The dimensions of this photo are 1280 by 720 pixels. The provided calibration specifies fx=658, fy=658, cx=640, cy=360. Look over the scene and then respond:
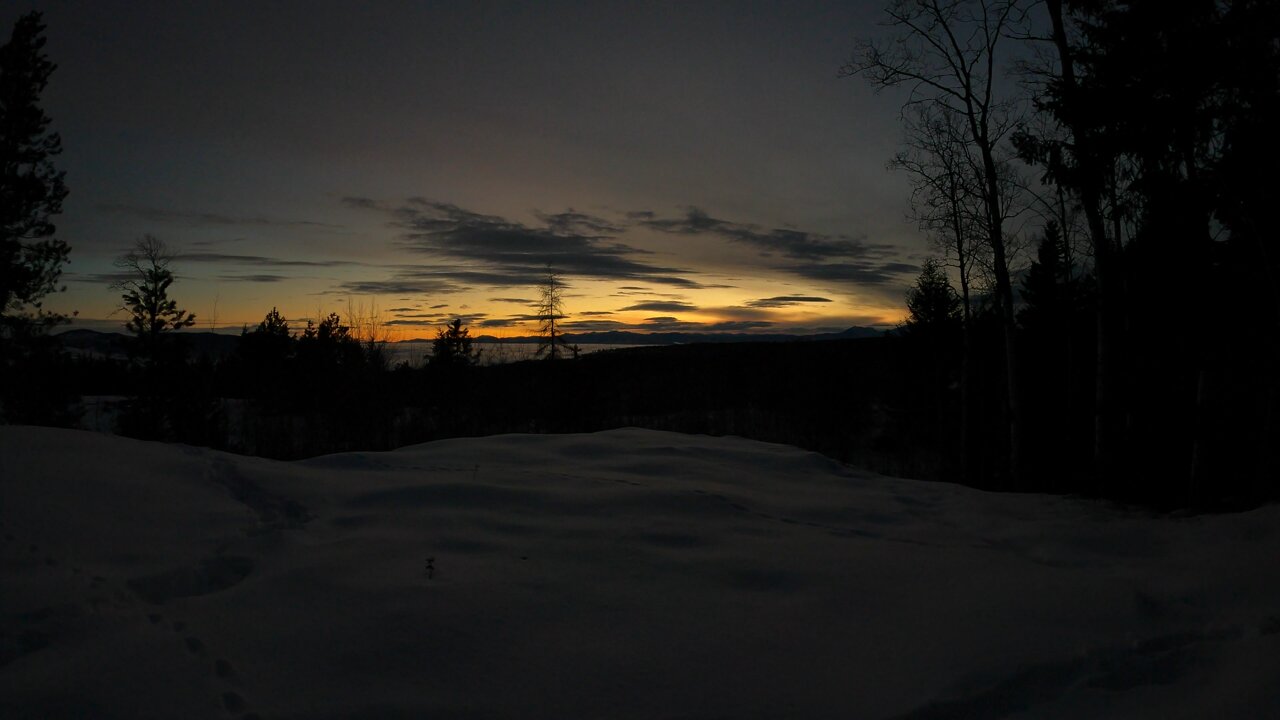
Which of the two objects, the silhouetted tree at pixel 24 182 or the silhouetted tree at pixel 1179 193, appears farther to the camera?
the silhouetted tree at pixel 24 182

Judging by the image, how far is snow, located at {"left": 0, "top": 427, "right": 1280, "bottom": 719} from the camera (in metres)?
2.97

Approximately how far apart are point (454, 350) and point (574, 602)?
3604 centimetres

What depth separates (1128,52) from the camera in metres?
9.00

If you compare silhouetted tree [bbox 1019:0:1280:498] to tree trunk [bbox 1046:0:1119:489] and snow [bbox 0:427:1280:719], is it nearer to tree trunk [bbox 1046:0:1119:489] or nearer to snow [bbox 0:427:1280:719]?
tree trunk [bbox 1046:0:1119:489]

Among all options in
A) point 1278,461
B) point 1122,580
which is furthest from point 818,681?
point 1278,461

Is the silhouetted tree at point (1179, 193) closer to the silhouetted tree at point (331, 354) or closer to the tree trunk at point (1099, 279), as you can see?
the tree trunk at point (1099, 279)

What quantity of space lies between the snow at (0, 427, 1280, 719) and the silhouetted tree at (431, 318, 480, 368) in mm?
24685

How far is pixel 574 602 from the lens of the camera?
396cm

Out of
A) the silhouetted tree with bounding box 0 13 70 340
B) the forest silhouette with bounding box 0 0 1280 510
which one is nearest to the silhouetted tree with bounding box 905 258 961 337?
the forest silhouette with bounding box 0 0 1280 510

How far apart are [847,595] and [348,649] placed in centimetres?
297

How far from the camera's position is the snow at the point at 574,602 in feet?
9.74

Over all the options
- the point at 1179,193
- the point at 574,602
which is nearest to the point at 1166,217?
the point at 1179,193

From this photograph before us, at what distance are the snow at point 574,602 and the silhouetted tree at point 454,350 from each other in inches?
972

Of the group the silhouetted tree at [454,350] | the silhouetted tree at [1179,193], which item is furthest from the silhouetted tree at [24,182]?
the silhouetted tree at [1179,193]
